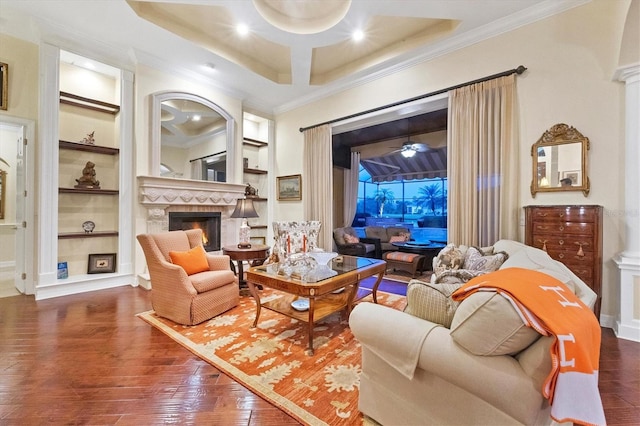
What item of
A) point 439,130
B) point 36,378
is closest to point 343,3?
point 439,130

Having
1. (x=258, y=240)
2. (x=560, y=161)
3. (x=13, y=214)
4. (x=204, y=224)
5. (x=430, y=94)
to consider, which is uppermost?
(x=430, y=94)

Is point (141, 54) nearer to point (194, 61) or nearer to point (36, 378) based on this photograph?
point (194, 61)

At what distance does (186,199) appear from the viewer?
4.48 meters

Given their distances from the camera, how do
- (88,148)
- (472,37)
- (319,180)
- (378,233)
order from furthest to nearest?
(378,233), (319,180), (88,148), (472,37)

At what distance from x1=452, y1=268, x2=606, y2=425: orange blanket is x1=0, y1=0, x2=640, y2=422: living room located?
2.37 m

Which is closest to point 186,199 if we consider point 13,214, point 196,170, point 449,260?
point 196,170

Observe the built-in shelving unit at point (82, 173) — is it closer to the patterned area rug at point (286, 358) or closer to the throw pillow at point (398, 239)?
the patterned area rug at point (286, 358)

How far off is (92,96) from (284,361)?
4.93 metres

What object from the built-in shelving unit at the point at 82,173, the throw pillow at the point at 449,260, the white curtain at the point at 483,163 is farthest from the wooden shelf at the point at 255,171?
the throw pillow at the point at 449,260

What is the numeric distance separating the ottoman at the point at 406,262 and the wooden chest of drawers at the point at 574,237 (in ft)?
Answer: 6.45

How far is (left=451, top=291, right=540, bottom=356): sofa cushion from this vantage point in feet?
3.31

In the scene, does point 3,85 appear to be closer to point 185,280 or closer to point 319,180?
point 185,280

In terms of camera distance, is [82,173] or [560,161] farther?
[82,173]

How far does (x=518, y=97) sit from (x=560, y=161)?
35.7 inches
